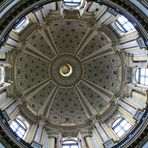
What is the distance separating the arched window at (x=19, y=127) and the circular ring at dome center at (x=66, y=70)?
39.7 ft

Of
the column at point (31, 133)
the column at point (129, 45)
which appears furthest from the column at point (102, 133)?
the column at point (129, 45)

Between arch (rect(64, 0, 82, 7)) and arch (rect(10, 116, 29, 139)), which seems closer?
arch (rect(10, 116, 29, 139))

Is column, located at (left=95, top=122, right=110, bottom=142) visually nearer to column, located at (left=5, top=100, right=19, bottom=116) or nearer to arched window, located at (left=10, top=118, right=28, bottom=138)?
arched window, located at (left=10, top=118, right=28, bottom=138)

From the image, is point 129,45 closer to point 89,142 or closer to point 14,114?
point 89,142

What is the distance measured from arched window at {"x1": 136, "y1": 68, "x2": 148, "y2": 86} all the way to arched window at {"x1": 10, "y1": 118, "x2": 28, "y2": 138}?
42.1ft

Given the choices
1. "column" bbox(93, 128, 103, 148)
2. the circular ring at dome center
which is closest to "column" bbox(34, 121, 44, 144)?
"column" bbox(93, 128, 103, 148)

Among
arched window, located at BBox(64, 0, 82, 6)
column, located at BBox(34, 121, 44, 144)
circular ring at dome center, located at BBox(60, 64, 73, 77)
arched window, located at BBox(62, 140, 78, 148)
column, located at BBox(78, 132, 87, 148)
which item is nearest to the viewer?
column, located at BBox(34, 121, 44, 144)

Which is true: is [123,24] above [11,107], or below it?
above

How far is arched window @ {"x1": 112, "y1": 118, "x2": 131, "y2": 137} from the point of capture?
33.8 m

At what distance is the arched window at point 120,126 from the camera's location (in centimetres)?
3379

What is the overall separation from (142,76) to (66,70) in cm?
1421

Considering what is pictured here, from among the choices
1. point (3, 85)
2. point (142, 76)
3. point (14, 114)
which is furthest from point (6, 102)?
point (142, 76)

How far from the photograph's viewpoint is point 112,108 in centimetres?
3850

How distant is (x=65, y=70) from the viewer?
46562mm
